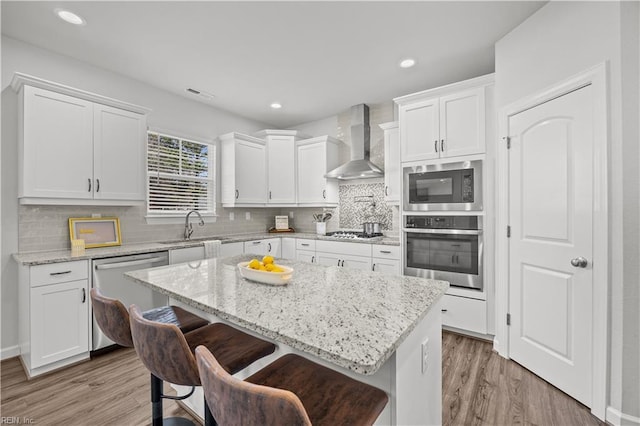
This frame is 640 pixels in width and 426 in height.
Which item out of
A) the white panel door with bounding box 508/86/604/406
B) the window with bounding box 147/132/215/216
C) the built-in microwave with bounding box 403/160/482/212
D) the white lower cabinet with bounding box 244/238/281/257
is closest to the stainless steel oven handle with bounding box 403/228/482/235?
the built-in microwave with bounding box 403/160/482/212

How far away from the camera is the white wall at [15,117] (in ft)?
8.45

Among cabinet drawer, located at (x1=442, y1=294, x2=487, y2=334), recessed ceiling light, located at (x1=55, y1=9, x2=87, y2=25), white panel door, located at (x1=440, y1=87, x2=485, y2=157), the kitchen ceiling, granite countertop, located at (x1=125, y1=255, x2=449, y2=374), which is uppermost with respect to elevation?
the kitchen ceiling

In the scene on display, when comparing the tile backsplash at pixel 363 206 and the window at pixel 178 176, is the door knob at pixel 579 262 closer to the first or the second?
the tile backsplash at pixel 363 206

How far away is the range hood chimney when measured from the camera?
4.07 metres

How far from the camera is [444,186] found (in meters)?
3.08

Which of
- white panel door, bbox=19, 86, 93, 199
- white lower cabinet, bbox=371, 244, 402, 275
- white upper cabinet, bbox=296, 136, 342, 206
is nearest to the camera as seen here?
white panel door, bbox=19, 86, 93, 199

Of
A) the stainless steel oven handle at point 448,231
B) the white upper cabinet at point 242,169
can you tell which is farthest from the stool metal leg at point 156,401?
the white upper cabinet at point 242,169

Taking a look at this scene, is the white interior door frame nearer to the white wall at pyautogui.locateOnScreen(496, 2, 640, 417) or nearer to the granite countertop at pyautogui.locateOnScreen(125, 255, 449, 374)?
the white wall at pyautogui.locateOnScreen(496, 2, 640, 417)

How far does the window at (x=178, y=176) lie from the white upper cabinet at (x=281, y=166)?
876mm

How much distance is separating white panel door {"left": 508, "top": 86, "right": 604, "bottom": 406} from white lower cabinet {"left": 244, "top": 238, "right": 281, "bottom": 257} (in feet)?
9.87

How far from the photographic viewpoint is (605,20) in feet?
5.84

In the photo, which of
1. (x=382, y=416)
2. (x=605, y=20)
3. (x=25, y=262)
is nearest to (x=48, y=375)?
(x=25, y=262)

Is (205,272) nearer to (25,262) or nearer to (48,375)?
(25,262)

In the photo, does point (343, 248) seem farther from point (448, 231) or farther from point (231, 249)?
point (231, 249)
